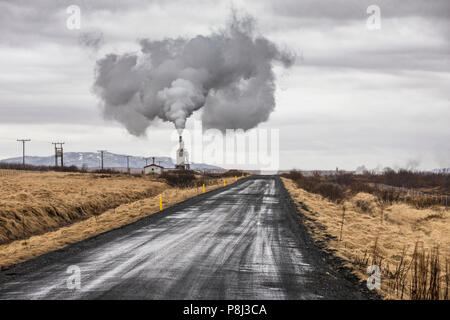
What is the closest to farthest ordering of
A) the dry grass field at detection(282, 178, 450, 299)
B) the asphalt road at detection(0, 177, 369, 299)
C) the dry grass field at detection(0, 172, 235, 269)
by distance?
the asphalt road at detection(0, 177, 369, 299), the dry grass field at detection(282, 178, 450, 299), the dry grass field at detection(0, 172, 235, 269)

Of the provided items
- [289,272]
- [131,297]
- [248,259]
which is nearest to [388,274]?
[289,272]

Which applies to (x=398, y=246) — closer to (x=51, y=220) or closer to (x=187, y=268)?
(x=187, y=268)

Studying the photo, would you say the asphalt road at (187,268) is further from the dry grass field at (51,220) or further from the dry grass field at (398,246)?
the dry grass field at (51,220)

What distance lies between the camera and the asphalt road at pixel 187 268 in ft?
24.2

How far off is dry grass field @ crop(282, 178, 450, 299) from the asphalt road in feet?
2.81

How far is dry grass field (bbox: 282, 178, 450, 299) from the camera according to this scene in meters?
7.94

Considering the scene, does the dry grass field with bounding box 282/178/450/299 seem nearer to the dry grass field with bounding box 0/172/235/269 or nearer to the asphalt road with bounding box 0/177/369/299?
the asphalt road with bounding box 0/177/369/299

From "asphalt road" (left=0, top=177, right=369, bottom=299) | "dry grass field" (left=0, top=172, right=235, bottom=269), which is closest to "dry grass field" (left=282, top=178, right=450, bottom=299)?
"asphalt road" (left=0, top=177, right=369, bottom=299)

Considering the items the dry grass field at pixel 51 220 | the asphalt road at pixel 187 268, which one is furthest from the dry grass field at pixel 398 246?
the dry grass field at pixel 51 220

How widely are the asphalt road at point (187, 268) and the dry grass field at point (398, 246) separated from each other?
0.86 metres

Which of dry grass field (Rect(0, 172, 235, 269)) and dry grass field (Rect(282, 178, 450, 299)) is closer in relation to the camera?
dry grass field (Rect(282, 178, 450, 299))

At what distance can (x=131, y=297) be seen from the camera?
6.93m

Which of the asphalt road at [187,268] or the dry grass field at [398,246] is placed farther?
the dry grass field at [398,246]

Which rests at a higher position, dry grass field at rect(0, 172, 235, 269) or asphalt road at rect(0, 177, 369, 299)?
asphalt road at rect(0, 177, 369, 299)
